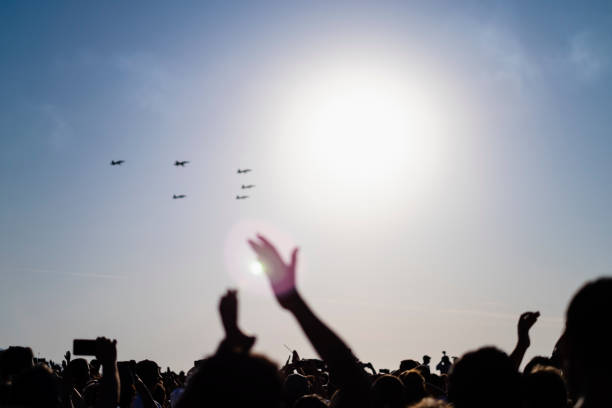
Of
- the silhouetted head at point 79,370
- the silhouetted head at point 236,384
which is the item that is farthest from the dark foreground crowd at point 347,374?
the silhouetted head at point 79,370

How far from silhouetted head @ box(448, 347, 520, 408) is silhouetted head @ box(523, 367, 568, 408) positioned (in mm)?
1660

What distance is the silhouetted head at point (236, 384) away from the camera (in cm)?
252

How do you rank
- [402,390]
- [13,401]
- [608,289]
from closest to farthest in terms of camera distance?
[608,289] < [13,401] < [402,390]

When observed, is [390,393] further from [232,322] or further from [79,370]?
[79,370]

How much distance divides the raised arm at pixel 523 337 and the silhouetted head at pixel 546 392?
1.35 meters

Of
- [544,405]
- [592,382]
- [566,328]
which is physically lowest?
[544,405]

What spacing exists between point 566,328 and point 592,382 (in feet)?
1.02

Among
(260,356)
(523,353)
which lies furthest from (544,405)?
(260,356)

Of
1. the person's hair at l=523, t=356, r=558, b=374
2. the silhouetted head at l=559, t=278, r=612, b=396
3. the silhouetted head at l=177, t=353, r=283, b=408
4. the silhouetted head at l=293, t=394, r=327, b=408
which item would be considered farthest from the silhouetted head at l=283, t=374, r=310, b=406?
the silhouetted head at l=177, t=353, r=283, b=408

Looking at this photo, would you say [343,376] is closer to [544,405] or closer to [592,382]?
[592,382]

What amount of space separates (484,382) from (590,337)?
0.91 m

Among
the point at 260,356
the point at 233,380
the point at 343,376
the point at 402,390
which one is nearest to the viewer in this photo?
the point at 233,380

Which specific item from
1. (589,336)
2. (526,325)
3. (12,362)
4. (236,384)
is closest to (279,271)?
(236,384)

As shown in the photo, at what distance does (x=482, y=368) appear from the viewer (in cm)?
362
